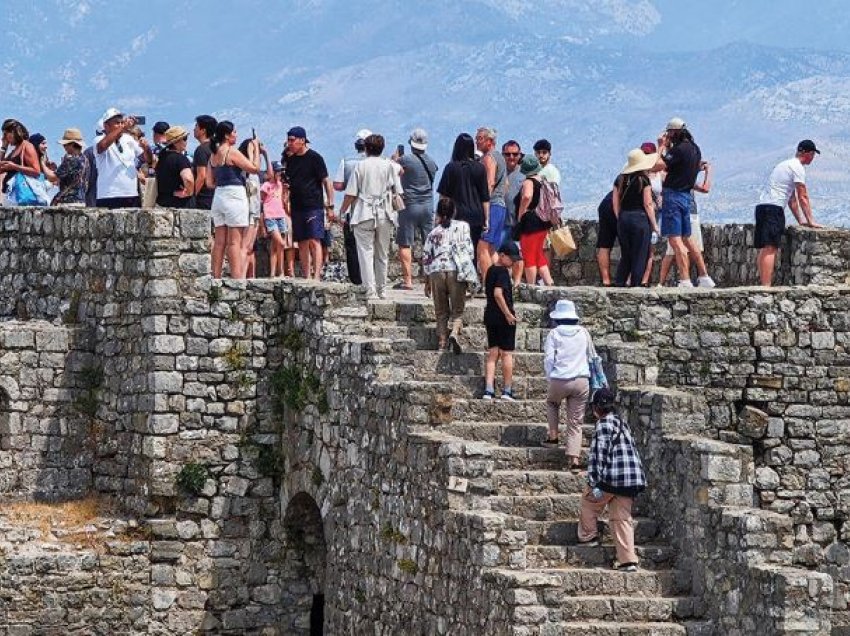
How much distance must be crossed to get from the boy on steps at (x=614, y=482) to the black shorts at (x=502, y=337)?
2.49m

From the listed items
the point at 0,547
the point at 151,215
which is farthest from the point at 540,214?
the point at 0,547

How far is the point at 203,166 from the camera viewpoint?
40812mm

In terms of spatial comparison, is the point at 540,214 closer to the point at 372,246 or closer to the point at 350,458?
the point at 372,246

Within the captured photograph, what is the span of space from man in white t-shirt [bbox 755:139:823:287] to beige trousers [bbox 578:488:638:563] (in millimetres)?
9486

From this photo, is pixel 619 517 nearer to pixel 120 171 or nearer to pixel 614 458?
pixel 614 458

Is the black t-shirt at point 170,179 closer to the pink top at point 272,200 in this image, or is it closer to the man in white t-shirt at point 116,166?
the man in white t-shirt at point 116,166

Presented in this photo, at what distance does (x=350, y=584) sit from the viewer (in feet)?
120

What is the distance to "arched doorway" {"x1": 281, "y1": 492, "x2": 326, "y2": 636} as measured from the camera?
39438 mm

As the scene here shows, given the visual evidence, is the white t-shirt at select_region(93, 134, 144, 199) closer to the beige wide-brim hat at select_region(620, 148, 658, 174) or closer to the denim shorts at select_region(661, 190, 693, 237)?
the beige wide-brim hat at select_region(620, 148, 658, 174)

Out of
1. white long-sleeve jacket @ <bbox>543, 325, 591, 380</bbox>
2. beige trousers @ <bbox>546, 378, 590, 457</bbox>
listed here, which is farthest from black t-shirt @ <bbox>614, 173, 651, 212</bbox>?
beige trousers @ <bbox>546, 378, 590, 457</bbox>

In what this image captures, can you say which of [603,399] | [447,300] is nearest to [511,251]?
[447,300]

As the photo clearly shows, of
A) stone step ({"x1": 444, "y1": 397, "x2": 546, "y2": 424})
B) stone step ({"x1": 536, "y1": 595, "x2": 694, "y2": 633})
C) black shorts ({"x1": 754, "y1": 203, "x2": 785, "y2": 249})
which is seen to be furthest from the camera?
black shorts ({"x1": 754, "y1": 203, "x2": 785, "y2": 249})

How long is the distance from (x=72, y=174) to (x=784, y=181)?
925 centimetres

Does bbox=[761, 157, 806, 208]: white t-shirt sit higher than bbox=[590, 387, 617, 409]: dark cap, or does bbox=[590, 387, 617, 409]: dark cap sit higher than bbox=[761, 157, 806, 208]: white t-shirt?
bbox=[761, 157, 806, 208]: white t-shirt
